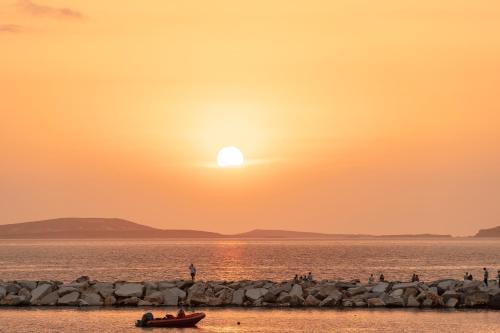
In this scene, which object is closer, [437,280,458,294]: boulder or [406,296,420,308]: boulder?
[406,296,420,308]: boulder

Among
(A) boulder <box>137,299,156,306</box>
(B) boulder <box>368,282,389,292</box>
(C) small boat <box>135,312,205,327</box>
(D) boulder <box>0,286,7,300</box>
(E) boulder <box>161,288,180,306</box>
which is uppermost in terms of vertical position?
(B) boulder <box>368,282,389,292</box>

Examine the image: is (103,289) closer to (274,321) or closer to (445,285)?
(274,321)

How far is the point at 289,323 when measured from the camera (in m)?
54.8

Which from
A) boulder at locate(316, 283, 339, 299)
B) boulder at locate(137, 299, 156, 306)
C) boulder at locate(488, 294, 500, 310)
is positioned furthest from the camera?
boulder at locate(316, 283, 339, 299)

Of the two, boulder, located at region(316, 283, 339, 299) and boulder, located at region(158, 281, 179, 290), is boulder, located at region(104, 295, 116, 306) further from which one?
boulder, located at region(316, 283, 339, 299)

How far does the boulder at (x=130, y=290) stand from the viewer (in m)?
64.1

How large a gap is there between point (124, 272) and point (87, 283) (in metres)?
49.0

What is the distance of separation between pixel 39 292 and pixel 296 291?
17345mm

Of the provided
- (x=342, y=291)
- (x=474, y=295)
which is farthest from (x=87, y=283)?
(x=474, y=295)

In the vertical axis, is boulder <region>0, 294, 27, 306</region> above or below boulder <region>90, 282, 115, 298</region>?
below

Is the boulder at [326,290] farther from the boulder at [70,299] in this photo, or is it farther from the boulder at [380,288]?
the boulder at [70,299]

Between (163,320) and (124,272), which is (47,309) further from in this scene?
(124,272)

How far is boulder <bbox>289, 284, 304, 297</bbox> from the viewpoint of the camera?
63.3 meters

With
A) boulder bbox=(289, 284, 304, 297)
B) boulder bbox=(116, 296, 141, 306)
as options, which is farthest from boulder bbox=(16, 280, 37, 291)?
boulder bbox=(289, 284, 304, 297)
